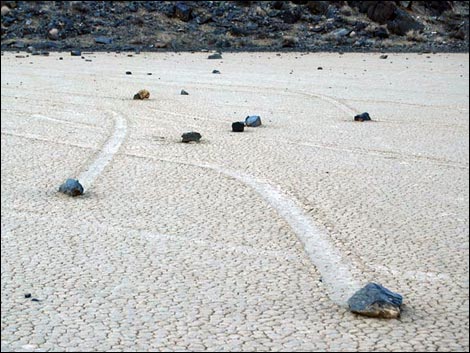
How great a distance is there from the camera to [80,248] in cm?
345

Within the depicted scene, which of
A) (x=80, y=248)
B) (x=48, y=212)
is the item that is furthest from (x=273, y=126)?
(x=80, y=248)

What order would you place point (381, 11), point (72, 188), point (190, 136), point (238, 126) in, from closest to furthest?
point (72, 188) → point (190, 136) → point (238, 126) → point (381, 11)

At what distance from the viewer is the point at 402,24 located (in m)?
24.7

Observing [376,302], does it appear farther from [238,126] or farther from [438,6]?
[438,6]

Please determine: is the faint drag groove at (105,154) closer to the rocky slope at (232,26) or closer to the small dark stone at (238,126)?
the small dark stone at (238,126)

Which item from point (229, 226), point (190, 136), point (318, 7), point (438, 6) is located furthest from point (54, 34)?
point (229, 226)

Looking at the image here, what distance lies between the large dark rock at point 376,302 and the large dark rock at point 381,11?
23546mm

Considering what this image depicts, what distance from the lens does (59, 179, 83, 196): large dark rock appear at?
430cm

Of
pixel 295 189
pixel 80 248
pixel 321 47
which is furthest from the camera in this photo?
pixel 321 47

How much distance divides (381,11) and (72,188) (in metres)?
22.7

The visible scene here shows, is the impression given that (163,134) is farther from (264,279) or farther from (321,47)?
(321,47)

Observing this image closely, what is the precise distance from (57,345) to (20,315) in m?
0.31

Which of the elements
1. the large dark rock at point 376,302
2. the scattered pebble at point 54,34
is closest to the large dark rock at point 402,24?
the scattered pebble at point 54,34

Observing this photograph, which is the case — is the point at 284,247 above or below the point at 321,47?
above
